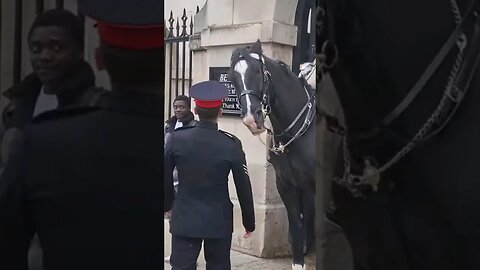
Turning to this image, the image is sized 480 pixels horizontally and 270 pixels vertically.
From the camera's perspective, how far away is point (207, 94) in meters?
1.97

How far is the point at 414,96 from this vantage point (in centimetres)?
101

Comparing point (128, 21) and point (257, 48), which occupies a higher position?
→ point (257, 48)

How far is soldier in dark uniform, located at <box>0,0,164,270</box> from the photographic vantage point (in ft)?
2.97

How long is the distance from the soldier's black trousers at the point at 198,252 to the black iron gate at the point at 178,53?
68 centimetres

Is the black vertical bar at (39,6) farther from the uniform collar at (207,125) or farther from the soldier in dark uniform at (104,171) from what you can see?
the uniform collar at (207,125)

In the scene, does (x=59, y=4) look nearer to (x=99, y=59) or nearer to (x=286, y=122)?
(x=99, y=59)

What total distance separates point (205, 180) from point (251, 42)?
53 cm

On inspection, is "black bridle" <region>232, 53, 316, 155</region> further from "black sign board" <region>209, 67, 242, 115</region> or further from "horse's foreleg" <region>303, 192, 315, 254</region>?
"horse's foreleg" <region>303, 192, 315, 254</region>

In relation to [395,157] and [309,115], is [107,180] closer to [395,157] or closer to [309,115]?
[395,157]

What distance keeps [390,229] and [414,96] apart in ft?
0.70

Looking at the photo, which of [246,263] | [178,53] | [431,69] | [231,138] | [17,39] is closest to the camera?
[17,39]

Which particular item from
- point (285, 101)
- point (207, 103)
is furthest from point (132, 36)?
point (285, 101)

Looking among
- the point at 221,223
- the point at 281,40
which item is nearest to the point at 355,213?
the point at 221,223

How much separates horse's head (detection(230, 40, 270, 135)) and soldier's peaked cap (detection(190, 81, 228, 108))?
7 cm
